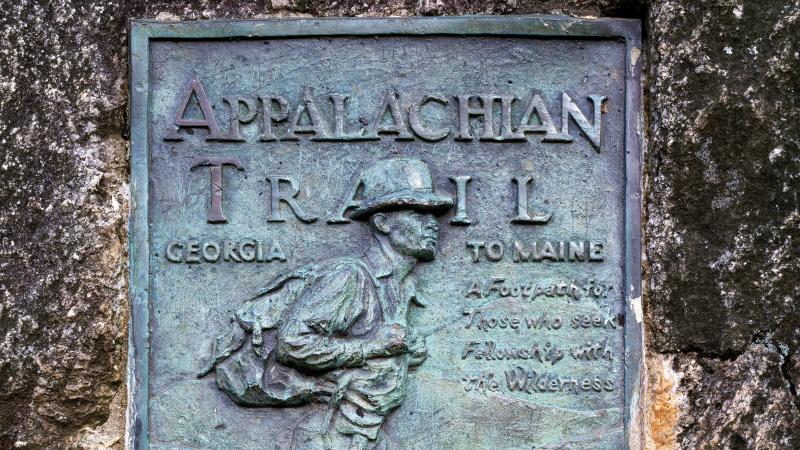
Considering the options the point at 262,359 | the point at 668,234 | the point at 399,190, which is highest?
the point at 399,190

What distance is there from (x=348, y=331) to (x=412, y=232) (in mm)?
325

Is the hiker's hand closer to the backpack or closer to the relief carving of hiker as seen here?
the relief carving of hiker

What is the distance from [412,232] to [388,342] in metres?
0.31

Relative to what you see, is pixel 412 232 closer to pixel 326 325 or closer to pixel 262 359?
pixel 326 325

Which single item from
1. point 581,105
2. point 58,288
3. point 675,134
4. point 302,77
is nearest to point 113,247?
point 58,288

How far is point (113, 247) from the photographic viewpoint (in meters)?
2.90

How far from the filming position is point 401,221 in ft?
9.30

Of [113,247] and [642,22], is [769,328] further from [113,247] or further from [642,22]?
[113,247]

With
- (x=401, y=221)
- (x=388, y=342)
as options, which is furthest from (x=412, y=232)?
(x=388, y=342)

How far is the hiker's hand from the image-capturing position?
9.23 ft

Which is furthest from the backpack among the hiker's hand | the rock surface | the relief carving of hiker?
the rock surface

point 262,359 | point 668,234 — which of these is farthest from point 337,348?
point 668,234

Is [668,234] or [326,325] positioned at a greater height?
[668,234]

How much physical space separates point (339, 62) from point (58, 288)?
3.30 feet
